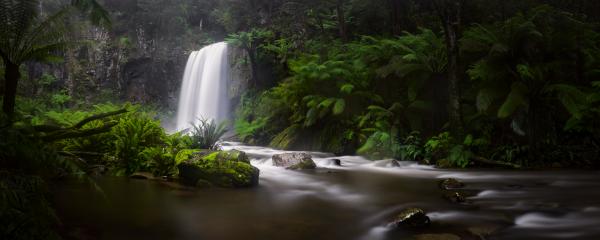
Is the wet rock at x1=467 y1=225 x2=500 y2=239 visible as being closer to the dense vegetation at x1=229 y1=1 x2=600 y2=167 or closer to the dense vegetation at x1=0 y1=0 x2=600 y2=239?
the dense vegetation at x1=0 y1=0 x2=600 y2=239

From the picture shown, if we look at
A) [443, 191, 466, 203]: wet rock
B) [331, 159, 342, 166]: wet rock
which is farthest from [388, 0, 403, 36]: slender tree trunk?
[443, 191, 466, 203]: wet rock

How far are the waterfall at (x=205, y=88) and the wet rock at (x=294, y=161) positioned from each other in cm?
1006

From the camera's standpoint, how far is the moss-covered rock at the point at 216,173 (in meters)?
6.80

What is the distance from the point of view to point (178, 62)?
23.5 m

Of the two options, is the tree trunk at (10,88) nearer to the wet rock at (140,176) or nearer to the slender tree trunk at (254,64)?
the wet rock at (140,176)

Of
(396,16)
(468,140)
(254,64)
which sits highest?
(396,16)

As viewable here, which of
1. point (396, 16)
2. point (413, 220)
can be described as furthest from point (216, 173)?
point (396, 16)

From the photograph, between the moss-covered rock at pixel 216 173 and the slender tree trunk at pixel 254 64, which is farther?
the slender tree trunk at pixel 254 64

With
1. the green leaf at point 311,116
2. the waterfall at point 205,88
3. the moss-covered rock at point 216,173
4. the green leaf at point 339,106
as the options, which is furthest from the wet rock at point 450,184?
the waterfall at point 205,88

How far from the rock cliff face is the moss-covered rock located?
16331 mm

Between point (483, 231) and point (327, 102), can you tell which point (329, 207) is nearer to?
point (483, 231)

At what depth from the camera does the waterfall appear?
19.6 m

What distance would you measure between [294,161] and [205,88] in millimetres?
11814

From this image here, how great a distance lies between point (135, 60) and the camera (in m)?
23.6
